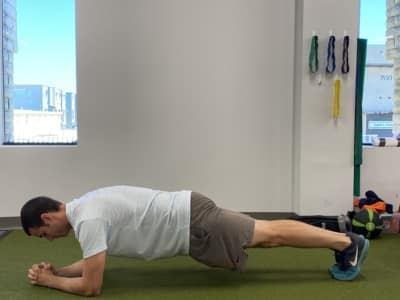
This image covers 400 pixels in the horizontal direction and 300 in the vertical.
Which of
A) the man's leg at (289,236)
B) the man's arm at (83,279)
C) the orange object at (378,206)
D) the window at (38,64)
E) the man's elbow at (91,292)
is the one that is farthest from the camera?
the window at (38,64)

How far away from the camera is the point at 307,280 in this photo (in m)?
2.45

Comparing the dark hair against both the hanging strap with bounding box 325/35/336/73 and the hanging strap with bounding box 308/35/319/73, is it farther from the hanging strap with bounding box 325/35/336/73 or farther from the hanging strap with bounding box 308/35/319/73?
the hanging strap with bounding box 325/35/336/73

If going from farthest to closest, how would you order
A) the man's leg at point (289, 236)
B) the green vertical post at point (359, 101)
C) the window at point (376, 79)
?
the window at point (376, 79) < the green vertical post at point (359, 101) < the man's leg at point (289, 236)

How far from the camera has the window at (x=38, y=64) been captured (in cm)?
406

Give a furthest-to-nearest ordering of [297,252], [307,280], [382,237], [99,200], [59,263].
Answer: [382,237] → [297,252] → [59,263] → [307,280] → [99,200]

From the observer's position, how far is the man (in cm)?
213

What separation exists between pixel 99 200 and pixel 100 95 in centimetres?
183

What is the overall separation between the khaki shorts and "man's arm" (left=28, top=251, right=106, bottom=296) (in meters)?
0.47

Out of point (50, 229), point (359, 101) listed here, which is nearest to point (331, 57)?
point (359, 101)

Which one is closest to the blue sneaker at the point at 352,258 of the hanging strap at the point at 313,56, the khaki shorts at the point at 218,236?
the khaki shorts at the point at 218,236

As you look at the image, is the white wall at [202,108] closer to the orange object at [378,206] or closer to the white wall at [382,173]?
the orange object at [378,206]

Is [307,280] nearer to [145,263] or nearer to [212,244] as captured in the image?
[212,244]

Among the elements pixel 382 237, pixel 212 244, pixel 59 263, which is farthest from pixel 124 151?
pixel 382 237

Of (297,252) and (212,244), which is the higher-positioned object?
(212,244)
